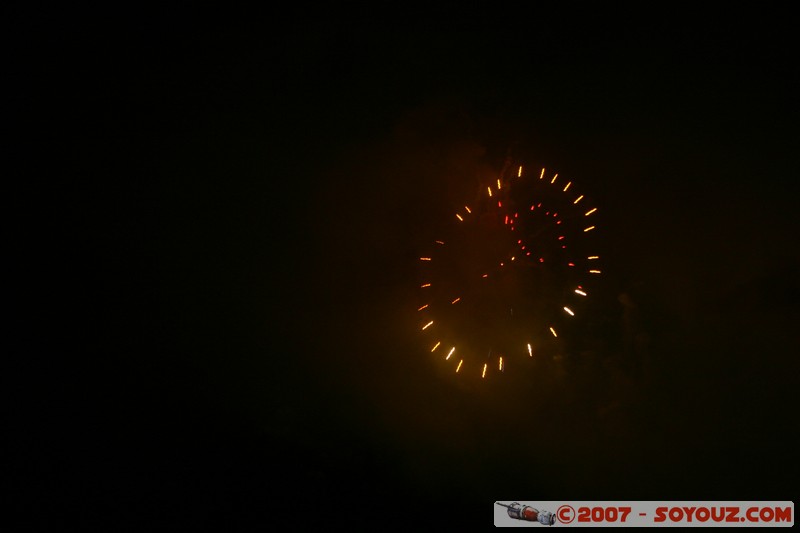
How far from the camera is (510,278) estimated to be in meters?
4.45

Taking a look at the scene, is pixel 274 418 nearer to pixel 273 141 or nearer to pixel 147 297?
pixel 147 297

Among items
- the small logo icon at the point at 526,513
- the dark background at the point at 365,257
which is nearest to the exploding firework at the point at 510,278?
the dark background at the point at 365,257

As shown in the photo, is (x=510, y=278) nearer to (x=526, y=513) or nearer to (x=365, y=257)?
(x=365, y=257)

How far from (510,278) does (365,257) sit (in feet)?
3.80

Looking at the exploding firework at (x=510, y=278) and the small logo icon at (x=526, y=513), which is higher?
the exploding firework at (x=510, y=278)

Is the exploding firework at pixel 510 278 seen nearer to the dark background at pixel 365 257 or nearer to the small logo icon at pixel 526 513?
the dark background at pixel 365 257

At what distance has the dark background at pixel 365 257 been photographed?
14.6ft

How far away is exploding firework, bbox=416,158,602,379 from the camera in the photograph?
4.45 m

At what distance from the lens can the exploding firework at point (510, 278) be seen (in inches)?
175

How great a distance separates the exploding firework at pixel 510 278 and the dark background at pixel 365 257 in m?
0.18

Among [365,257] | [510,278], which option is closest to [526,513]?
[510,278]

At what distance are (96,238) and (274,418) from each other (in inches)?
81.6

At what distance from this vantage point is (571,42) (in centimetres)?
461

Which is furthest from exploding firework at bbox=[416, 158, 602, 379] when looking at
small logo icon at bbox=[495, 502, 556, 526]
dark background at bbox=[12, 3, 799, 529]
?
small logo icon at bbox=[495, 502, 556, 526]
